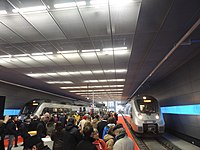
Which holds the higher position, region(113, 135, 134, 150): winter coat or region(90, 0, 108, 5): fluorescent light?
region(90, 0, 108, 5): fluorescent light

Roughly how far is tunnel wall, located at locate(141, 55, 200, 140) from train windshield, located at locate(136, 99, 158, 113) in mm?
1633

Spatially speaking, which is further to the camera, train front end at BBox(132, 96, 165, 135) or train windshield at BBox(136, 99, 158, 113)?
train windshield at BBox(136, 99, 158, 113)

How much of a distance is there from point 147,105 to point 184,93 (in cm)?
254

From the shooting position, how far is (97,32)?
22.1 ft

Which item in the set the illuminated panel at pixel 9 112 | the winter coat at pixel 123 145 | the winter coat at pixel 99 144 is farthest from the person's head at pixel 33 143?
the illuminated panel at pixel 9 112

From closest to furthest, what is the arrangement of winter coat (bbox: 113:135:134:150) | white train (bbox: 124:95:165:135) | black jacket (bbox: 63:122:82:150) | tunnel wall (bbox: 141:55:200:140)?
1. winter coat (bbox: 113:135:134:150)
2. black jacket (bbox: 63:122:82:150)
3. tunnel wall (bbox: 141:55:200:140)
4. white train (bbox: 124:95:165:135)

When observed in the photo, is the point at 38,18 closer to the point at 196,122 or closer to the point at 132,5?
the point at 132,5

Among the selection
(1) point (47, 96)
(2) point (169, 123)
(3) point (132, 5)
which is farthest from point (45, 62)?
(1) point (47, 96)

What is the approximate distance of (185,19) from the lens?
5.64 meters

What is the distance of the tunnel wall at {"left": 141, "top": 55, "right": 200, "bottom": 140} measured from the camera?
30.1ft

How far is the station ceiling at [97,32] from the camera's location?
16.8 ft

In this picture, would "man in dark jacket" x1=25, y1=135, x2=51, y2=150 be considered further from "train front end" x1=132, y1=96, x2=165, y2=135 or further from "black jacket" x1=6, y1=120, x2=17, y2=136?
"train front end" x1=132, y1=96, x2=165, y2=135

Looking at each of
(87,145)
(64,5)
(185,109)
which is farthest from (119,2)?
(185,109)

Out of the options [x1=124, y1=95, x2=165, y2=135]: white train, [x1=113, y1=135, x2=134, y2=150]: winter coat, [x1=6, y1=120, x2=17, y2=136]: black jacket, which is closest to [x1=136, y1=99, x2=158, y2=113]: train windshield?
[x1=124, y1=95, x2=165, y2=135]: white train
